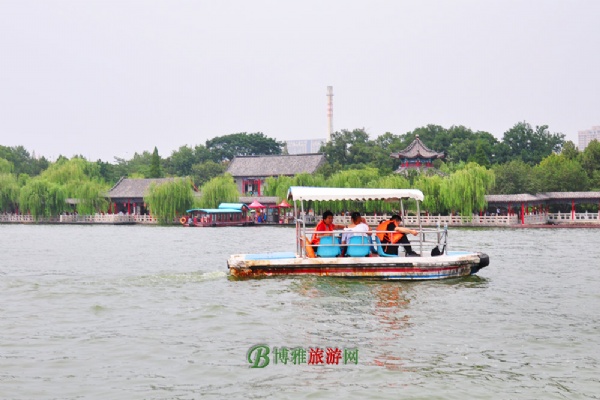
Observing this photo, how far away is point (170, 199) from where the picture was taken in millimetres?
50406

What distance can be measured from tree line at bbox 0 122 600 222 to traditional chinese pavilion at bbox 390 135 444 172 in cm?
81

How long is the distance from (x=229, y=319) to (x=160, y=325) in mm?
1048

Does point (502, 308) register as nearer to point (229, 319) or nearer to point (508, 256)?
point (229, 319)

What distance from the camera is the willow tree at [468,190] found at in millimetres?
42691

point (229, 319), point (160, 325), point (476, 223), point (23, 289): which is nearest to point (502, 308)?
point (229, 319)

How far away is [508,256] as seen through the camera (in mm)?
21766

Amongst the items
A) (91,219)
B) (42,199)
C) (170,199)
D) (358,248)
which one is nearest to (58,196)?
(42,199)

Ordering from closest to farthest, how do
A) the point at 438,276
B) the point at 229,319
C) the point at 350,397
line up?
1. the point at 350,397
2. the point at 229,319
3. the point at 438,276

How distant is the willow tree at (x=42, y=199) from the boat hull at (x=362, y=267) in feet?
143

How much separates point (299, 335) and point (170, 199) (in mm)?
41667

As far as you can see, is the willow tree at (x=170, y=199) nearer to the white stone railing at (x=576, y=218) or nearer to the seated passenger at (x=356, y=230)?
the white stone railing at (x=576, y=218)

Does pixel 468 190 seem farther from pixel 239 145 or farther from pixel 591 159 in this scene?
pixel 239 145

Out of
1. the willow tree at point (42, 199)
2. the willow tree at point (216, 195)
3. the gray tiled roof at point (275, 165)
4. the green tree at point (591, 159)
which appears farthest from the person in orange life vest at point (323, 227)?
the gray tiled roof at point (275, 165)

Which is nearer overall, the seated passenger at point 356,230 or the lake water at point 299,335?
the lake water at point 299,335
